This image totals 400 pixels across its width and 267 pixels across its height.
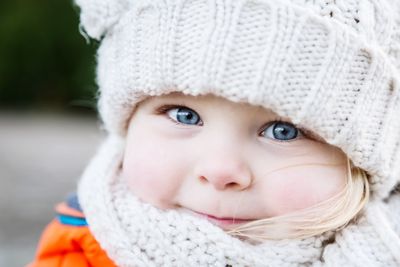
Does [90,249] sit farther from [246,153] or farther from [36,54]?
[36,54]

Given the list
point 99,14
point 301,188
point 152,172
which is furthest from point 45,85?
point 301,188

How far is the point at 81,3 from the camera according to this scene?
1.60 meters

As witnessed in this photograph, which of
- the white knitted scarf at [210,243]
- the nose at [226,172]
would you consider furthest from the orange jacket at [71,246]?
the nose at [226,172]

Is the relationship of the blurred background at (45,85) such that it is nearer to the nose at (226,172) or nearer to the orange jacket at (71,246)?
the orange jacket at (71,246)

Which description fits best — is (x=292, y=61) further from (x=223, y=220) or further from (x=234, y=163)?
(x=223, y=220)

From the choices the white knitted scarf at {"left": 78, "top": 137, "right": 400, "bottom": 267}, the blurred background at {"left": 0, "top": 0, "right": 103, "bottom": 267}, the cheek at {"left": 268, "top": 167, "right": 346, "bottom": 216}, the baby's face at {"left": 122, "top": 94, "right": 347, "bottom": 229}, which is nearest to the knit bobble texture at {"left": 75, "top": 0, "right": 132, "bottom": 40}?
the baby's face at {"left": 122, "top": 94, "right": 347, "bottom": 229}

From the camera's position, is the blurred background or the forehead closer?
the forehead

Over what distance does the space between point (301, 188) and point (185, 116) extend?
238 millimetres

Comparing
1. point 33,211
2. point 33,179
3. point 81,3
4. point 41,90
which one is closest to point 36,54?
point 41,90

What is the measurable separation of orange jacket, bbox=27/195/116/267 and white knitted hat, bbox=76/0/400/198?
304mm

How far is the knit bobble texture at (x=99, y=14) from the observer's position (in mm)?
1519

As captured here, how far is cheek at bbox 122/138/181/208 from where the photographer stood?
4.60ft

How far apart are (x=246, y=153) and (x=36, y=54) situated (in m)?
6.16

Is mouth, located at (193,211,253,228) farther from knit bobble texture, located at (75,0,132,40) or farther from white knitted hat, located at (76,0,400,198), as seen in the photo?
knit bobble texture, located at (75,0,132,40)
